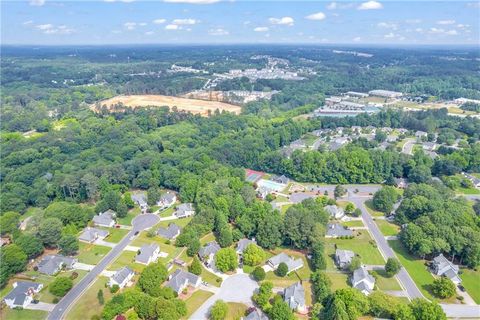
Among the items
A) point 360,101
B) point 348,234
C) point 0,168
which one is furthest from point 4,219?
point 360,101

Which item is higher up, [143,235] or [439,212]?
[439,212]

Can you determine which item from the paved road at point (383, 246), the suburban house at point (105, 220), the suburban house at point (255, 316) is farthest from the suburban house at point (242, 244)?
the suburban house at point (105, 220)

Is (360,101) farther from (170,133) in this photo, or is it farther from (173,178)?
(173,178)

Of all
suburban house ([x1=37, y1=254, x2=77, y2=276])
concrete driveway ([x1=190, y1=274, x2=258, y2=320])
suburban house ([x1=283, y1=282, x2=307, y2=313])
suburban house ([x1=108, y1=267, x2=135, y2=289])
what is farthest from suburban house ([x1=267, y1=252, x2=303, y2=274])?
suburban house ([x1=37, y1=254, x2=77, y2=276])

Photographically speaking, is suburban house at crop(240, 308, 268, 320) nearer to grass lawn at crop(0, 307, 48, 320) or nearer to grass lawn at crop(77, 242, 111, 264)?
grass lawn at crop(0, 307, 48, 320)

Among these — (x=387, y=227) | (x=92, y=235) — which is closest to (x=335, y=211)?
(x=387, y=227)

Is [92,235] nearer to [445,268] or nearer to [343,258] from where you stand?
[343,258]
